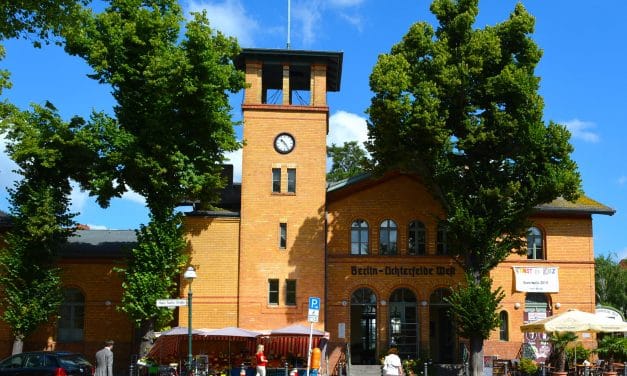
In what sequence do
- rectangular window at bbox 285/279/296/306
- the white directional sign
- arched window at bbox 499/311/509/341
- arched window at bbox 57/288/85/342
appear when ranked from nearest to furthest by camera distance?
the white directional sign → rectangular window at bbox 285/279/296/306 → arched window at bbox 57/288/85/342 → arched window at bbox 499/311/509/341

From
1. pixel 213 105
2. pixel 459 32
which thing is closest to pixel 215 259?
pixel 213 105

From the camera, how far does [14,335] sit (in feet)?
104

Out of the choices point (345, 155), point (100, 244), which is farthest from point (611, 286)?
point (100, 244)

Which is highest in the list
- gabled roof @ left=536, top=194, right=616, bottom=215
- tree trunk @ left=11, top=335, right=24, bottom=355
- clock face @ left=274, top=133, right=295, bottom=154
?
clock face @ left=274, top=133, right=295, bottom=154

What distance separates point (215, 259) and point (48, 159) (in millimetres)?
8093

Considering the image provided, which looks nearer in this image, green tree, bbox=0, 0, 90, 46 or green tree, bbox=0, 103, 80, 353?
green tree, bbox=0, 0, 90, 46

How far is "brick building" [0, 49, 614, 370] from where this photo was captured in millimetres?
32969

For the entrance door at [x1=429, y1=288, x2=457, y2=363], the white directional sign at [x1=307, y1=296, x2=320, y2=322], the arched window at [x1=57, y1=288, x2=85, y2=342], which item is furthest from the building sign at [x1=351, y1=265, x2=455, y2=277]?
the arched window at [x1=57, y1=288, x2=85, y2=342]

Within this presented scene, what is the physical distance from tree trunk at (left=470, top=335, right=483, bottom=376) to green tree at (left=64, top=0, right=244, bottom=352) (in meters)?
12.1

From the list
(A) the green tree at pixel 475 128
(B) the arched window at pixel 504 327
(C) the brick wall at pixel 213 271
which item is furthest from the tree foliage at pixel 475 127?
(C) the brick wall at pixel 213 271

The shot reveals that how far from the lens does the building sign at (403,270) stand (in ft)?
111

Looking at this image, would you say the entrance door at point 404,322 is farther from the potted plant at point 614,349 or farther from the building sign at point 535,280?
the potted plant at point 614,349

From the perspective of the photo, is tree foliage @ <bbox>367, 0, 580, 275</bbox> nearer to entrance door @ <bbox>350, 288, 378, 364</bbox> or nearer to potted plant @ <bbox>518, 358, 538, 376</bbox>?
potted plant @ <bbox>518, 358, 538, 376</bbox>

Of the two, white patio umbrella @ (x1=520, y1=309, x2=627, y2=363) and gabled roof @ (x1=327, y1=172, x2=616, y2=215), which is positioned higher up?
gabled roof @ (x1=327, y1=172, x2=616, y2=215)
